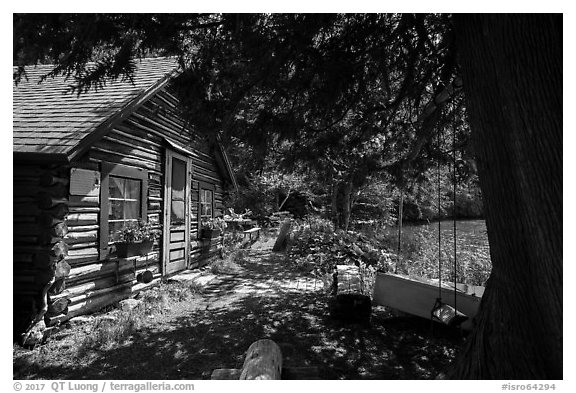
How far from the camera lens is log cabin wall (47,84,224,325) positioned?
5.25 meters

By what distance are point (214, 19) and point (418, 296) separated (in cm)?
416

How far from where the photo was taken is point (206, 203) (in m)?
10.1

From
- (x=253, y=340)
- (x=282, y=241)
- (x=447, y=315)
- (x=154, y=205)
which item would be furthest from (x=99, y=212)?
(x=282, y=241)

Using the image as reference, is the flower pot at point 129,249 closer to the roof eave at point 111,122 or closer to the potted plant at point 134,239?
the potted plant at point 134,239

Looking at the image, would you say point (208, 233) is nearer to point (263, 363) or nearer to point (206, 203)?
point (206, 203)

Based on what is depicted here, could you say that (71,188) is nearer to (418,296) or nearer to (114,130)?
(114,130)

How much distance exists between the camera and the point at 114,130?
609cm

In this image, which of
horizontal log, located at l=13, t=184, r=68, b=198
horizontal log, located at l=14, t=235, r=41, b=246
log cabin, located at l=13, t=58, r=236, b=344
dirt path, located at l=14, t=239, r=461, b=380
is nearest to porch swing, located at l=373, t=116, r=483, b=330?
dirt path, located at l=14, t=239, r=461, b=380

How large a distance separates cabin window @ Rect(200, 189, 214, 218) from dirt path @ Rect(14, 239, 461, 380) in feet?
10.4

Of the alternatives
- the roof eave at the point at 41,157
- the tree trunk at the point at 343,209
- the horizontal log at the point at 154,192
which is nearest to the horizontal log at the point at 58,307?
the roof eave at the point at 41,157

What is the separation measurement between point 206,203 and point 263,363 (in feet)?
24.1

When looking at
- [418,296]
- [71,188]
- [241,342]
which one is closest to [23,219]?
[71,188]

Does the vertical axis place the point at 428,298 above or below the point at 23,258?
below

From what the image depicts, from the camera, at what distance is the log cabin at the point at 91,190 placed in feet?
15.7
